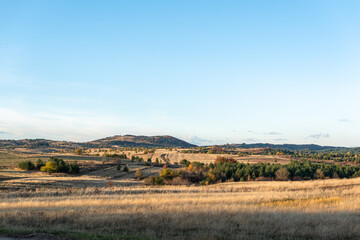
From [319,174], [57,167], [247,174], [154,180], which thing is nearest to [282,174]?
[247,174]

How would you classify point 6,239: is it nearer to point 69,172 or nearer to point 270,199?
point 270,199

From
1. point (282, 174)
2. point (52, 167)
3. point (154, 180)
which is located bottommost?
point (154, 180)

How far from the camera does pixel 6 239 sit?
9828mm

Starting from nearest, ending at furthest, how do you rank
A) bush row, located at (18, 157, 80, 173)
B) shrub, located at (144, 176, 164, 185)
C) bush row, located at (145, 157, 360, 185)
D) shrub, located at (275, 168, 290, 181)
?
shrub, located at (144, 176, 164, 185)
bush row, located at (145, 157, 360, 185)
shrub, located at (275, 168, 290, 181)
bush row, located at (18, 157, 80, 173)

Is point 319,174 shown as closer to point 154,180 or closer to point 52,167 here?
point 154,180

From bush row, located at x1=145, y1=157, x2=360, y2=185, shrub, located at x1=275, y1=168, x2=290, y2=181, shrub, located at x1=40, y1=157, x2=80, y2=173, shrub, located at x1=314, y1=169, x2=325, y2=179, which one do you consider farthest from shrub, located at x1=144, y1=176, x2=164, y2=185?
shrub, located at x1=314, y1=169, x2=325, y2=179

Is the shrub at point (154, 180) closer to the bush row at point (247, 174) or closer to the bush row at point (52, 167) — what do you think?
the bush row at point (247, 174)

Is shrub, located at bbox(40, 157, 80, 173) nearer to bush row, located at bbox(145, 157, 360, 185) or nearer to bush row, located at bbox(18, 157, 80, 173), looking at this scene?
bush row, located at bbox(18, 157, 80, 173)

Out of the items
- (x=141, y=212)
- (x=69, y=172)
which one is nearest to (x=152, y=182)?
(x=69, y=172)

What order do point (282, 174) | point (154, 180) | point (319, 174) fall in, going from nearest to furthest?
point (154, 180)
point (282, 174)
point (319, 174)

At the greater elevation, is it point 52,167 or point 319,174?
point 319,174

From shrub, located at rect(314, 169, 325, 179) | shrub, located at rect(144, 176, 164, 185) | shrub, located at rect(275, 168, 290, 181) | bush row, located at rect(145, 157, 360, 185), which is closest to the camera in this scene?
shrub, located at rect(144, 176, 164, 185)

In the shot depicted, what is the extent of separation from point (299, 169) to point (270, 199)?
2043 inches

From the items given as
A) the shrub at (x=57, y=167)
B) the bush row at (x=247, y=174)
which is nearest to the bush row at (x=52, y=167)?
the shrub at (x=57, y=167)
